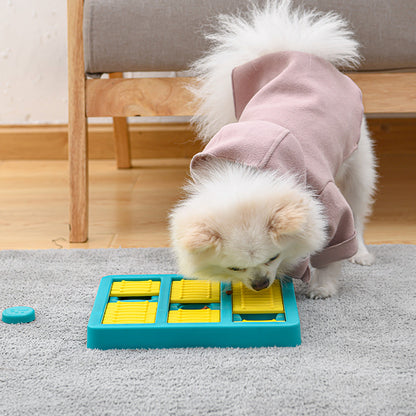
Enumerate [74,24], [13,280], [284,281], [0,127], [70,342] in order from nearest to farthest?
[70,342]
[284,281]
[13,280]
[74,24]
[0,127]

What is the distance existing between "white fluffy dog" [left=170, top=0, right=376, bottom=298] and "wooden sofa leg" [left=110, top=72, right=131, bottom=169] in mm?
781

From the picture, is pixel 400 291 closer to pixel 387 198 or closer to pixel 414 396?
pixel 414 396

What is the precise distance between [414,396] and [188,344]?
1.38 feet

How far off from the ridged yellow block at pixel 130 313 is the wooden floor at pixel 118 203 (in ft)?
1.79

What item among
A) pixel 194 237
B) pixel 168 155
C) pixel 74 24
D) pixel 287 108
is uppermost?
pixel 74 24

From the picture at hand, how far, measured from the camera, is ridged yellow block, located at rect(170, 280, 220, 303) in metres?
1.28

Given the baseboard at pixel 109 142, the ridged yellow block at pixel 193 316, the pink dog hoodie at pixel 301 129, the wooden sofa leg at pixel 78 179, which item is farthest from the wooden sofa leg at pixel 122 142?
the ridged yellow block at pixel 193 316

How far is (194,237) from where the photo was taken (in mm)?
1117

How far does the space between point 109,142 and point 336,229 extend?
163 cm

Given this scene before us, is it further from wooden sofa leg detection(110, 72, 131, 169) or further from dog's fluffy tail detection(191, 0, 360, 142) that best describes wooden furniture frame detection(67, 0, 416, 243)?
wooden sofa leg detection(110, 72, 131, 169)

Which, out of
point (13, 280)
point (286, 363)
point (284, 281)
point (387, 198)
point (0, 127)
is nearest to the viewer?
point (286, 363)

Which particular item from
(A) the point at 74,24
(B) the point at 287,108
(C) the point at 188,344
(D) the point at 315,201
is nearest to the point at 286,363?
(C) the point at 188,344

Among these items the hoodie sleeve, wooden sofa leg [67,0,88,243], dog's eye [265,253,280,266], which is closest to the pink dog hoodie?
the hoodie sleeve

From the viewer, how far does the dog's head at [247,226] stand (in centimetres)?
113
